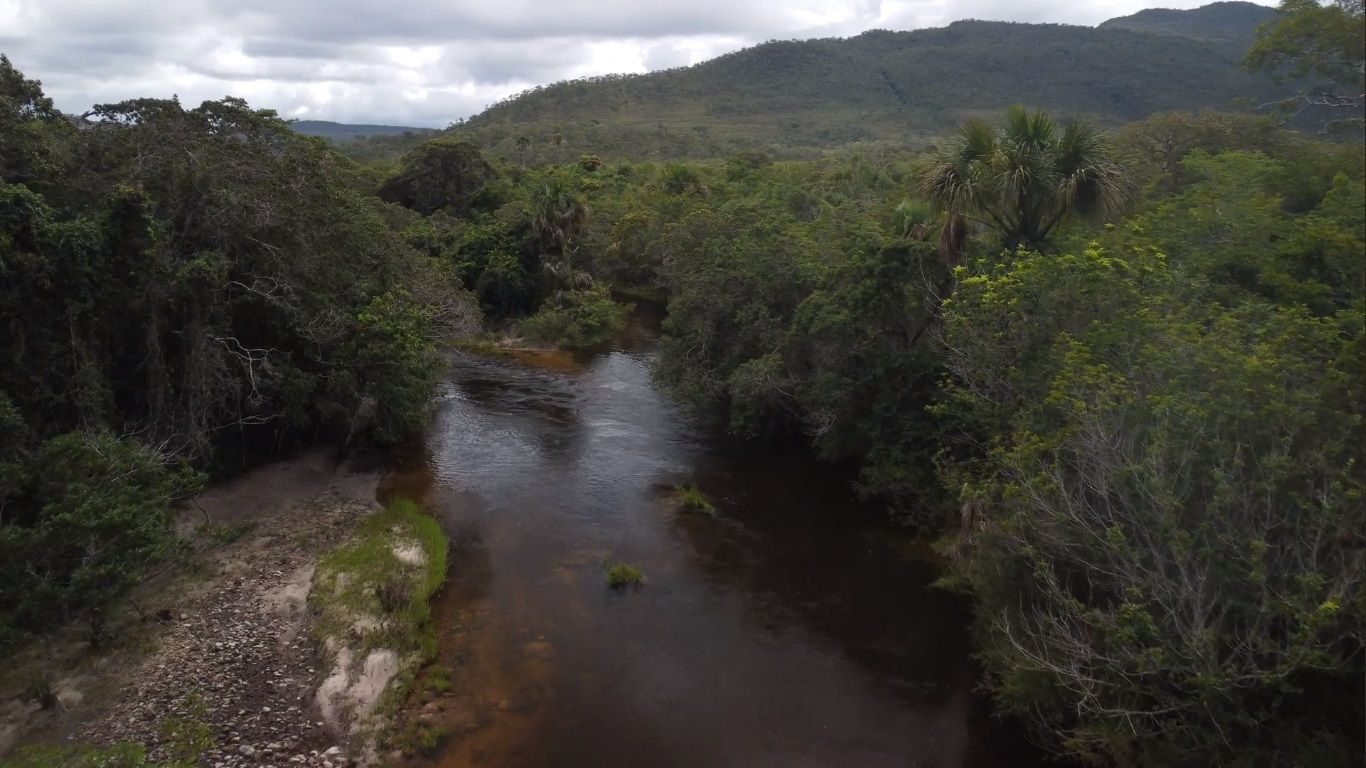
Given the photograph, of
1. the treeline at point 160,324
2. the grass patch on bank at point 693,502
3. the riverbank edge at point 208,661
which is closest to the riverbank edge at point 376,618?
the riverbank edge at point 208,661

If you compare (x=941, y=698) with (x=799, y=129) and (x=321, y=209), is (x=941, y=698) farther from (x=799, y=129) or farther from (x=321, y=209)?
(x=799, y=129)

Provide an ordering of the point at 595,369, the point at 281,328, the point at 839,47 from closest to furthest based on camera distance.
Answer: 1. the point at 281,328
2. the point at 595,369
3. the point at 839,47

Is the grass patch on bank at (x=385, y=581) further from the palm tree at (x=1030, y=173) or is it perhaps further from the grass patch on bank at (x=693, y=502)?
the palm tree at (x=1030, y=173)

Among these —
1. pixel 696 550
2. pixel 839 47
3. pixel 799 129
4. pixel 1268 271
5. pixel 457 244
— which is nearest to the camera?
pixel 1268 271

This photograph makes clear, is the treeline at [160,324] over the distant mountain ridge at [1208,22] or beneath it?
beneath

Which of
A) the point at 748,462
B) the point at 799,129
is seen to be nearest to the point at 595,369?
the point at 748,462

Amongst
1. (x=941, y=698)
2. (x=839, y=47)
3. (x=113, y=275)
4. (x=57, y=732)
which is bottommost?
(x=941, y=698)
